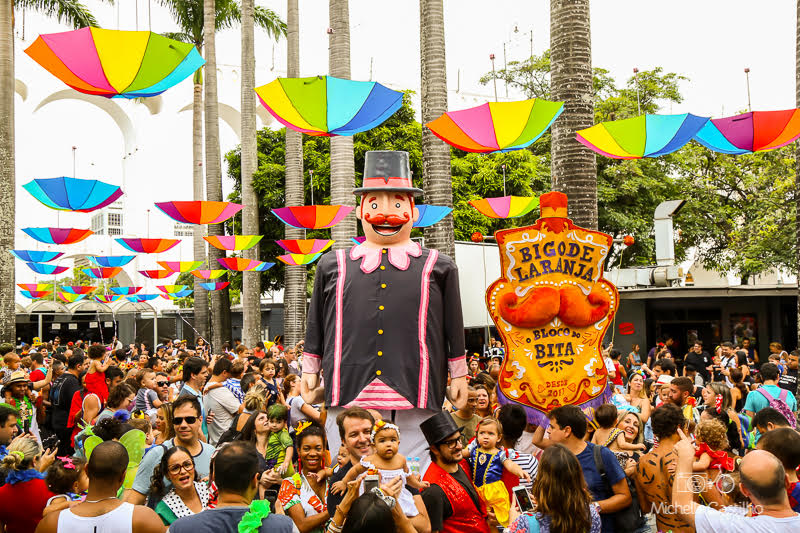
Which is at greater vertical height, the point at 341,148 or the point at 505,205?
the point at 341,148

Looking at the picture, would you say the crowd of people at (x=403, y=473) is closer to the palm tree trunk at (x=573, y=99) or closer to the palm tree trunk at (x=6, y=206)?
the palm tree trunk at (x=573, y=99)

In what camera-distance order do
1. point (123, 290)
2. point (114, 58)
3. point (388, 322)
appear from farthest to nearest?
point (123, 290), point (114, 58), point (388, 322)

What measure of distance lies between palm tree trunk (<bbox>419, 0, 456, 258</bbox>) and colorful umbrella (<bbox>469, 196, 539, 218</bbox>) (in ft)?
9.21

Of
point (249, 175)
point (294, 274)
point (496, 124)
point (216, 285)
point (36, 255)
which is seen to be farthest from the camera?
point (36, 255)

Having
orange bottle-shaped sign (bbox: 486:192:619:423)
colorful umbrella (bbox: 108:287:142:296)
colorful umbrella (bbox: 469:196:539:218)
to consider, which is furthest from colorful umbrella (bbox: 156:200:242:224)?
colorful umbrella (bbox: 108:287:142:296)

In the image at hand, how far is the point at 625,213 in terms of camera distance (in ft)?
97.5

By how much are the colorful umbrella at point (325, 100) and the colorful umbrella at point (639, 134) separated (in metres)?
2.44

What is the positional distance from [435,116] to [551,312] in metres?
7.80

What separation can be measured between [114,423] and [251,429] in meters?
1.06

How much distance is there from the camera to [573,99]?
9.85 meters

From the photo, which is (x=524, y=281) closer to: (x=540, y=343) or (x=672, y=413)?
(x=540, y=343)

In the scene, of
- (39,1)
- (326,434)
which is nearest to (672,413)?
(326,434)

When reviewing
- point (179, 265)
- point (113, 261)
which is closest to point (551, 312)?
point (179, 265)

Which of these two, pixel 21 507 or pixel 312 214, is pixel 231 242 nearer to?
pixel 312 214
